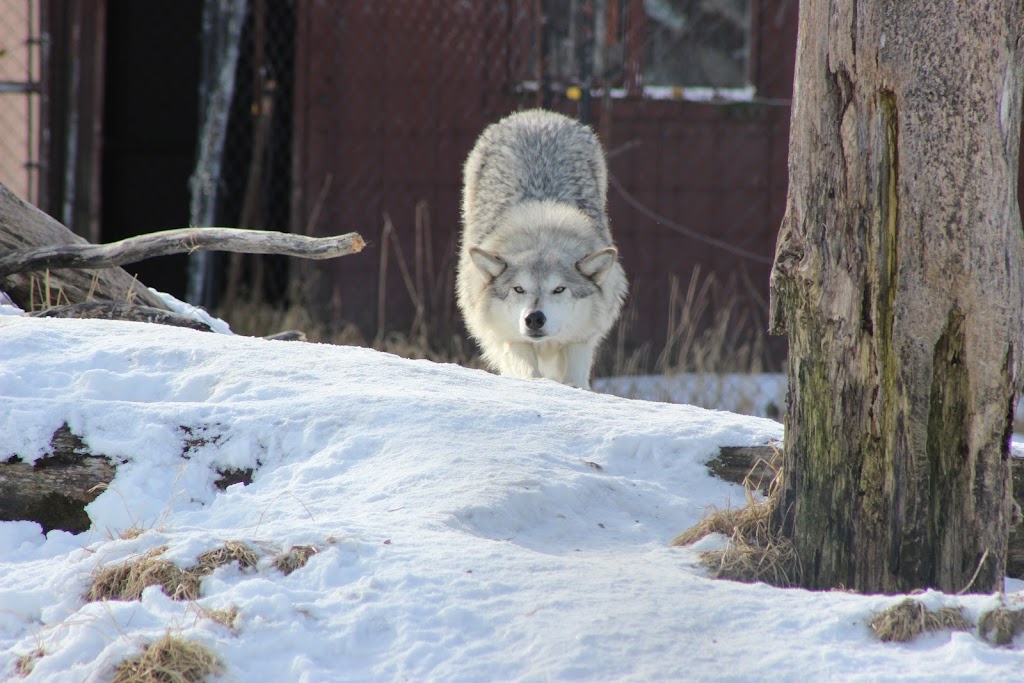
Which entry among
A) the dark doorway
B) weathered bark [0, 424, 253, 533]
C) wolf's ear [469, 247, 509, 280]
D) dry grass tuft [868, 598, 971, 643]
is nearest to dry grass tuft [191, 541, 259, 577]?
weathered bark [0, 424, 253, 533]

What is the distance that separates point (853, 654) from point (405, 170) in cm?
738

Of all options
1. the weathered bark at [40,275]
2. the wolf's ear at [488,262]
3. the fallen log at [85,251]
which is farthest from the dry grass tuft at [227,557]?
the wolf's ear at [488,262]

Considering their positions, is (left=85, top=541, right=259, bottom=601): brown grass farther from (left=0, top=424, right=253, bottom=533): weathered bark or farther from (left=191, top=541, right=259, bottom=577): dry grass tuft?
(left=0, top=424, right=253, bottom=533): weathered bark

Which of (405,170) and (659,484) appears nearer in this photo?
(659,484)

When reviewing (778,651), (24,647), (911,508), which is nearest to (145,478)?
(24,647)

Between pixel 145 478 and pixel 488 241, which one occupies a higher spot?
pixel 488 241

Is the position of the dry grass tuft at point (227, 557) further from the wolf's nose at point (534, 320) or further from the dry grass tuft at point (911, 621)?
the wolf's nose at point (534, 320)

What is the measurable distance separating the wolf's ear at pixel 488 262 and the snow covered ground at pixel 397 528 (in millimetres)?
2088

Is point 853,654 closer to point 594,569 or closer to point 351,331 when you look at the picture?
point 594,569

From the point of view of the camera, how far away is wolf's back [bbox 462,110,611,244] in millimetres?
7309

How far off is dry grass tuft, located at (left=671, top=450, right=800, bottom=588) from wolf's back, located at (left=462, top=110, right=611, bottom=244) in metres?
4.04

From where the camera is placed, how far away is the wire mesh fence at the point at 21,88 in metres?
9.21

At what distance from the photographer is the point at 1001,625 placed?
2674mm

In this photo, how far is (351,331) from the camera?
9039 millimetres
